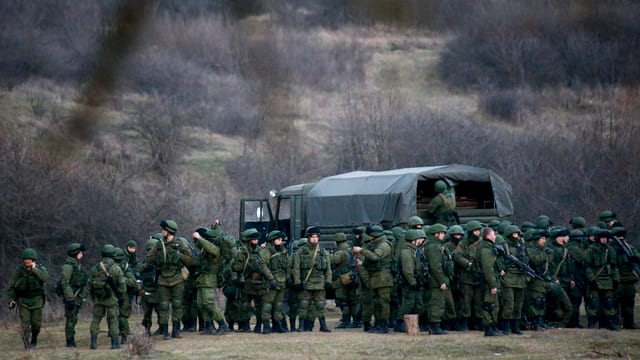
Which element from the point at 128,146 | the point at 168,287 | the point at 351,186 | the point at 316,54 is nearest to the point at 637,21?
the point at 316,54

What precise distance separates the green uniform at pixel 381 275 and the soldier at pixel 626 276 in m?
3.44

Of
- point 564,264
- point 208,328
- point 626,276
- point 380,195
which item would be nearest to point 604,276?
point 626,276

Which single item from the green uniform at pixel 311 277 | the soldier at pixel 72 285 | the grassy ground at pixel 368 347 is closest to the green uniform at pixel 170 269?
the grassy ground at pixel 368 347

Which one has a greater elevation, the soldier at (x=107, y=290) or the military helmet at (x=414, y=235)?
the military helmet at (x=414, y=235)

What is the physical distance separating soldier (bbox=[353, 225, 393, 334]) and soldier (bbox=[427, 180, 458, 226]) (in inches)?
86.0

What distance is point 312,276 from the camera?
15258mm

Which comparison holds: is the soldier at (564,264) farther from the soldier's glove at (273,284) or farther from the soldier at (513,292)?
the soldier's glove at (273,284)

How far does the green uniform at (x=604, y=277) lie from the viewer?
47.7 feet

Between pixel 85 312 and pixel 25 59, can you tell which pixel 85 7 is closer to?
pixel 25 59

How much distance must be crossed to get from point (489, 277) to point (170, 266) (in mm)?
4556

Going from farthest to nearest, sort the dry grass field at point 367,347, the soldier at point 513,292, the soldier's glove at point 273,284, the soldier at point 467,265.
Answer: the soldier's glove at point 273,284
the soldier at point 467,265
the soldier at point 513,292
the dry grass field at point 367,347

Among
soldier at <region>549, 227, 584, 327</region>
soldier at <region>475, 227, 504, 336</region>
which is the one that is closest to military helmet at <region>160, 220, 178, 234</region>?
soldier at <region>475, 227, 504, 336</region>

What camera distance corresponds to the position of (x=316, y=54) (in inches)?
251

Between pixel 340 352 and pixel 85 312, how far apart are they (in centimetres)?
920
